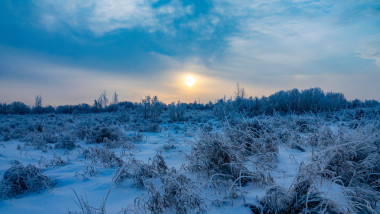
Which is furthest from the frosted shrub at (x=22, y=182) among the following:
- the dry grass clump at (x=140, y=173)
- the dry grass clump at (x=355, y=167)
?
the dry grass clump at (x=355, y=167)

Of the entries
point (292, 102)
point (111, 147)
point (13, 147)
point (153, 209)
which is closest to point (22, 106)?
point (13, 147)

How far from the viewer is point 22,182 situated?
2732 millimetres

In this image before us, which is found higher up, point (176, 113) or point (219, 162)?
point (176, 113)

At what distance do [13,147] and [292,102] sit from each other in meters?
11.4

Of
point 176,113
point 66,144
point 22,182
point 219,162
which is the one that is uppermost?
point 176,113

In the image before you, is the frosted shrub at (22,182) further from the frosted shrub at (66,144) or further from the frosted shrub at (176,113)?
the frosted shrub at (176,113)

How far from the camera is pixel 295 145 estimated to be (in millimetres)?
4113

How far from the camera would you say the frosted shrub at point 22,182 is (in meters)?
2.60

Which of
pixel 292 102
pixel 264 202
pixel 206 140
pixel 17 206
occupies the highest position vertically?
pixel 292 102

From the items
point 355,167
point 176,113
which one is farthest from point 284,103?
point 355,167

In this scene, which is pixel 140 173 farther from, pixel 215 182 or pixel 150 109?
pixel 150 109

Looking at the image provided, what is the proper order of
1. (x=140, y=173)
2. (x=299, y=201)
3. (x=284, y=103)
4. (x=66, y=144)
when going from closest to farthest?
(x=299, y=201) → (x=140, y=173) → (x=66, y=144) → (x=284, y=103)

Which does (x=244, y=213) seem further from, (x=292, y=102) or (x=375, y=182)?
(x=292, y=102)

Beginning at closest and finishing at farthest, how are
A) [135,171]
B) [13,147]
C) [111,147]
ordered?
[135,171] → [111,147] → [13,147]
